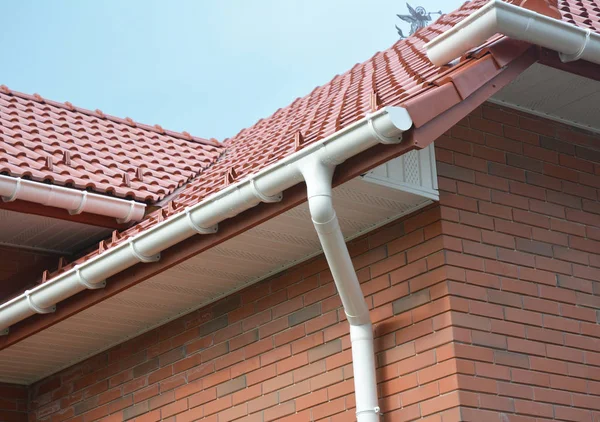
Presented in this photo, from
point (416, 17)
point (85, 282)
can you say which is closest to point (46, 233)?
point (85, 282)

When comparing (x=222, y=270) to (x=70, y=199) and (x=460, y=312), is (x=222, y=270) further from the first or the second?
(x=460, y=312)

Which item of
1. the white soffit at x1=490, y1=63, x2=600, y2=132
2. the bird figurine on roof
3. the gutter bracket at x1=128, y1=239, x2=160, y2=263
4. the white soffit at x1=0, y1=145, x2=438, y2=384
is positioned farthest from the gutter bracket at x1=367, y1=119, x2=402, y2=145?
the bird figurine on roof

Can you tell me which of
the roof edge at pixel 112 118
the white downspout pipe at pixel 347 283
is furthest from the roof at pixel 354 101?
the white downspout pipe at pixel 347 283

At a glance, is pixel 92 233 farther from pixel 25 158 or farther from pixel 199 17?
pixel 199 17

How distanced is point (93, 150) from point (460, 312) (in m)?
4.26

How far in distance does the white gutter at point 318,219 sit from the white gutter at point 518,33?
68 centimetres

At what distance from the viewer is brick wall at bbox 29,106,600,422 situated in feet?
16.5

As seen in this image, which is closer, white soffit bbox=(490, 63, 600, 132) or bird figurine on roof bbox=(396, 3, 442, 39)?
white soffit bbox=(490, 63, 600, 132)

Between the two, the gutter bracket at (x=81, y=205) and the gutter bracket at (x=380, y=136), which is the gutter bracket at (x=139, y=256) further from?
the gutter bracket at (x=380, y=136)

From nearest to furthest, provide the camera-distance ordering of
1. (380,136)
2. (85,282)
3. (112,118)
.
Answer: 1. (380,136)
2. (85,282)
3. (112,118)

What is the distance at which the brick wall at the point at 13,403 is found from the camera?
758cm

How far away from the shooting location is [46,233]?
7.14 m

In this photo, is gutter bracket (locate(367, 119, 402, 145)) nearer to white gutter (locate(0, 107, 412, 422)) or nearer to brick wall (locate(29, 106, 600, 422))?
white gutter (locate(0, 107, 412, 422))

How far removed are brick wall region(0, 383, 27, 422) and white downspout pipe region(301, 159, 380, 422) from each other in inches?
136
